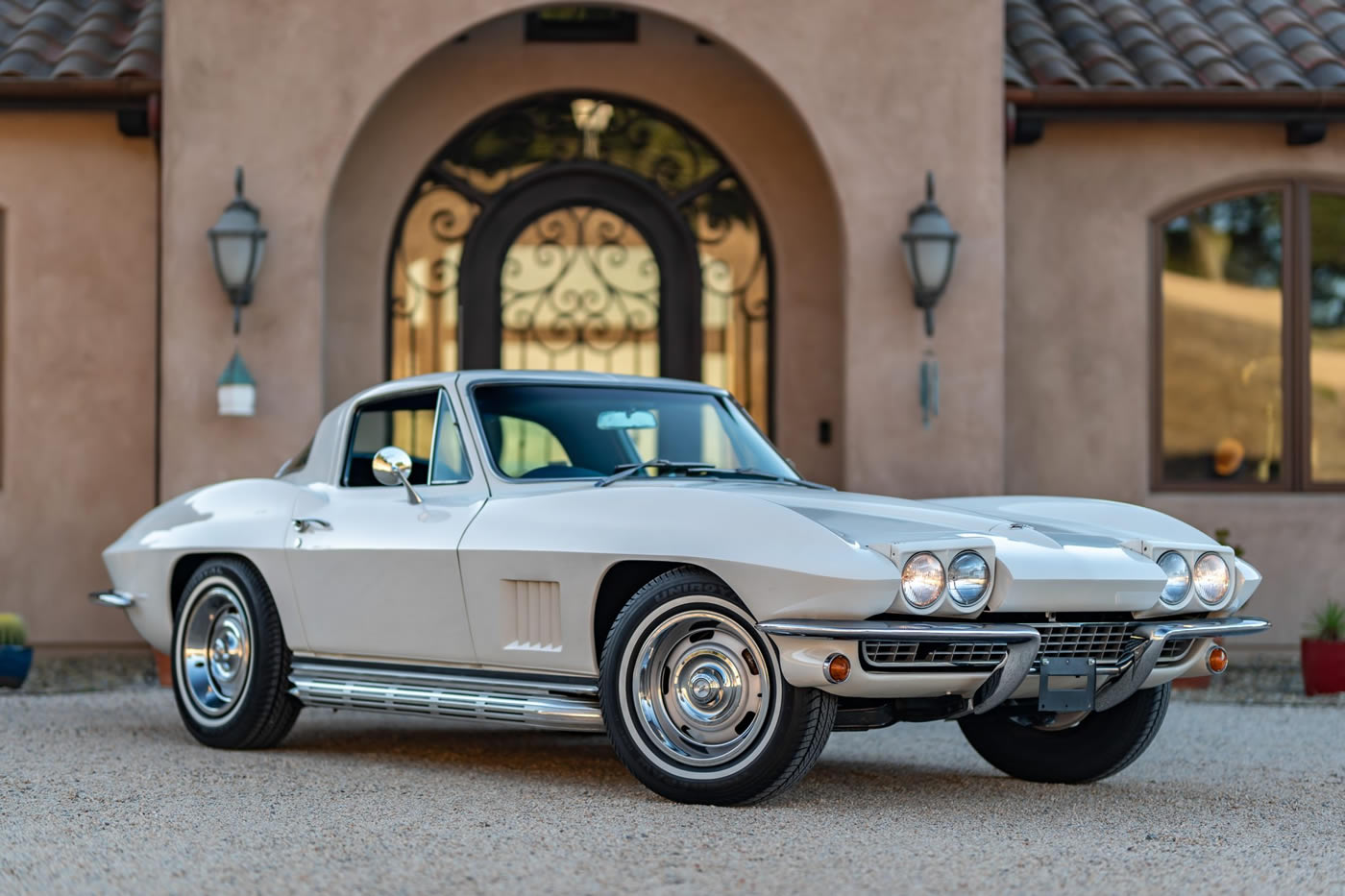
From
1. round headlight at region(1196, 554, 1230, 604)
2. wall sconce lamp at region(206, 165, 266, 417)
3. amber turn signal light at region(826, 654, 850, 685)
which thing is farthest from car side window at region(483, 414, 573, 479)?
wall sconce lamp at region(206, 165, 266, 417)

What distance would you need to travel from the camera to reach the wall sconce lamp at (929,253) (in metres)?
9.79

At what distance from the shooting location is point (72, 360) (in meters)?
10.7

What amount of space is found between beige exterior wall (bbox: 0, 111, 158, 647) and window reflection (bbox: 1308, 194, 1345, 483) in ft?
23.8

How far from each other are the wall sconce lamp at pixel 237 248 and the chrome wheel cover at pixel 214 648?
132 inches

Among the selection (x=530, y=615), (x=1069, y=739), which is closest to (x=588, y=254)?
(x=530, y=615)

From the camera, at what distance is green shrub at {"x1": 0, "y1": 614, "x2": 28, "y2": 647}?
8906 millimetres

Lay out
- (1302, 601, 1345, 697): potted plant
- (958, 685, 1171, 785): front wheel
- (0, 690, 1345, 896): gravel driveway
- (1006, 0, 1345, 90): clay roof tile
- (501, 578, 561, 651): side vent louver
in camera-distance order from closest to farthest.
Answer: (0, 690, 1345, 896): gravel driveway < (501, 578, 561, 651): side vent louver < (958, 685, 1171, 785): front wheel < (1302, 601, 1345, 697): potted plant < (1006, 0, 1345, 90): clay roof tile

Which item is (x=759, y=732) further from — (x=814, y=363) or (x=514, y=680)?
(x=814, y=363)

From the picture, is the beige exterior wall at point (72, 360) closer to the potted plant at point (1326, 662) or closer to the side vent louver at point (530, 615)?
the side vent louver at point (530, 615)

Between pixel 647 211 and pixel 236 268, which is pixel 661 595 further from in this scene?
pixel 647 211

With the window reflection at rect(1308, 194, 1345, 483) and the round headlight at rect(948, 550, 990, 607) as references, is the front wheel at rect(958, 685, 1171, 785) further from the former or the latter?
the window reflection at rect(1308, 194, 1345, 483)

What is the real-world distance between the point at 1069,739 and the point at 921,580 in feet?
4.65

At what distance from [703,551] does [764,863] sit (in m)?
1.04

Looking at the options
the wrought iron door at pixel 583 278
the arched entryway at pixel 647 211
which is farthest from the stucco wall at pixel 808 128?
the wrought iron door at pixel 583 278
